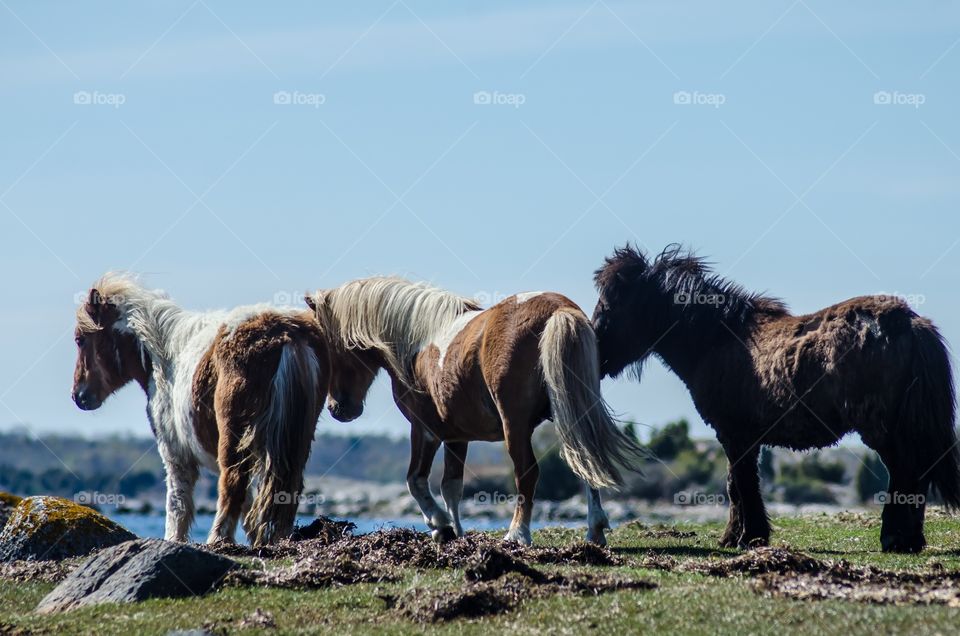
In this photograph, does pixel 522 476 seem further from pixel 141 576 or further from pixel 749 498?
pixel 141 576

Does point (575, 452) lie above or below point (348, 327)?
below

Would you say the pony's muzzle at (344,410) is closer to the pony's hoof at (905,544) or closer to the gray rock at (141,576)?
the gray rock at (141,576)

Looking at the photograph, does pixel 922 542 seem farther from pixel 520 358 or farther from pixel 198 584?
pixel 198 584

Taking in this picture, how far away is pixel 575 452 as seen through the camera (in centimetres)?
1171

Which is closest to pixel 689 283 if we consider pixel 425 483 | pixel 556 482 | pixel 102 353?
pixel 425 483

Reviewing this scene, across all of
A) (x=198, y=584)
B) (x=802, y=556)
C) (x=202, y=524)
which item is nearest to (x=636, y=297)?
(x=802, y=556)

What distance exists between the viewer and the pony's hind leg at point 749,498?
44.5 feet

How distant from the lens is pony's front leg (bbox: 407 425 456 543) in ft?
42.9

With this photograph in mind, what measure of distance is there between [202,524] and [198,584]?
172ft

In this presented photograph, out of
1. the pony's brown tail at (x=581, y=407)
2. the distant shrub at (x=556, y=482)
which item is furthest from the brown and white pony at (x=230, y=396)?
the distant shrub at (x=556, y=482)

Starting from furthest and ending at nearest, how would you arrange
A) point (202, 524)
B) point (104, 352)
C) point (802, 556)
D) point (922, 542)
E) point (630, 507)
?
1. point (202, 524)
2. point (630, 507)
3. point (104, 352)
4. point (922, 542)
5. point (802, 556)

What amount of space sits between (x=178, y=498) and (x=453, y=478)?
3.12m

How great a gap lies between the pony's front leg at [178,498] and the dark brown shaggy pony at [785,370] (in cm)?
508

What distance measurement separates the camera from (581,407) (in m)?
11.9
